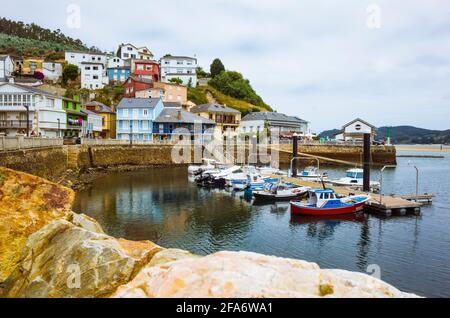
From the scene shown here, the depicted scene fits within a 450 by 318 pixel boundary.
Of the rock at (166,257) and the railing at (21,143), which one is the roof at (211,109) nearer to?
the railing at (21,143)

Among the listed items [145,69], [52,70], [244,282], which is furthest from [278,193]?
[52,70]

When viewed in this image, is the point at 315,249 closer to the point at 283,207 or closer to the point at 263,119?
the point at 283,207

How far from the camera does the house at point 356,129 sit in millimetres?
100125

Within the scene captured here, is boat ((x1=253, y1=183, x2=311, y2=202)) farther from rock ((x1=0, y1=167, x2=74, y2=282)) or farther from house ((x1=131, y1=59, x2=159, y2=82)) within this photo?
house ((x1=131, y1=59, x2=159, y2=82))

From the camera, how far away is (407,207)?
3422 centimetres

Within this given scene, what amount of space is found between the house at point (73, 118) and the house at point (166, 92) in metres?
22.8

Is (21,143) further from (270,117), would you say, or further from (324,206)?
(270,117)

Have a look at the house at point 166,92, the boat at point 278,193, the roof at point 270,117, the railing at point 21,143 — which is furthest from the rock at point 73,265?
the roof at point 270,117

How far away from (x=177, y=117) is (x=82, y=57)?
170 feet

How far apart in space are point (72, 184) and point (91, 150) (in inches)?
712

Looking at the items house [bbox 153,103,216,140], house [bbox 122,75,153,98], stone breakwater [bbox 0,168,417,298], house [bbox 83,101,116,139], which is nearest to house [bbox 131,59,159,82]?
house [bbox 122,75,153,98]

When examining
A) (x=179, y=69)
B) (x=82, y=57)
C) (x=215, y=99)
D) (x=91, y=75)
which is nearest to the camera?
(x=91, y=75)

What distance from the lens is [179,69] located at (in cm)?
11838
